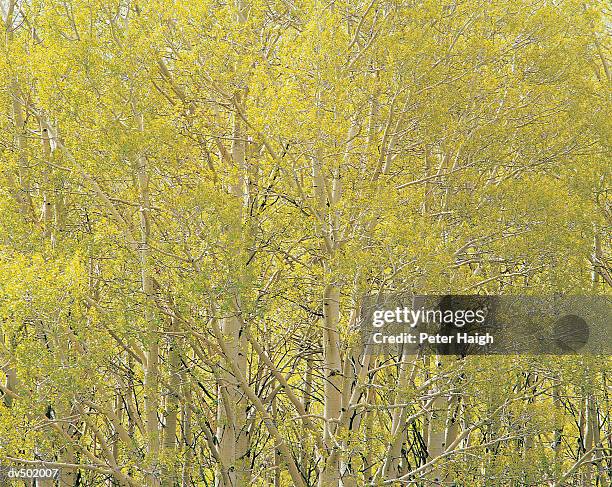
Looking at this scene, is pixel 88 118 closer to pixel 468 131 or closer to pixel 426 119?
pixel 426 119

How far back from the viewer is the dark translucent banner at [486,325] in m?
9.62

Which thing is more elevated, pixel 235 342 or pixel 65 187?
pixel 65 187

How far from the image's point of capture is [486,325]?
10273 millimetres

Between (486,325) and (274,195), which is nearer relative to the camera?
(274,195)

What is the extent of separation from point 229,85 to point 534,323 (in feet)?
13.9

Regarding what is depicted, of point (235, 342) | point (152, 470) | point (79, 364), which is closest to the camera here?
point (79, 364)

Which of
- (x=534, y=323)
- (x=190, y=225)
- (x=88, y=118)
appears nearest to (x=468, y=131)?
(x=534, y=323)

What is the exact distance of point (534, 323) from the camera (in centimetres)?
984

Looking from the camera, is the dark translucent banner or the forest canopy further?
the dark translucent banner

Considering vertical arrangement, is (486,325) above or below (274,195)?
below

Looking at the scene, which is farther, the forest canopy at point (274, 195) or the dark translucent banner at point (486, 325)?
the dark translucent banner at point (486, 325)

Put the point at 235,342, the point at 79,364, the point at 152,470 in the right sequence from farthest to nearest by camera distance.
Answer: the point at 235,342, the point at 152,470, the point at 79,364

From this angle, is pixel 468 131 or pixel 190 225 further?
pixel 468 131

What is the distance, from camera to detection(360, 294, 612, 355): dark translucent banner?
31.6ft
